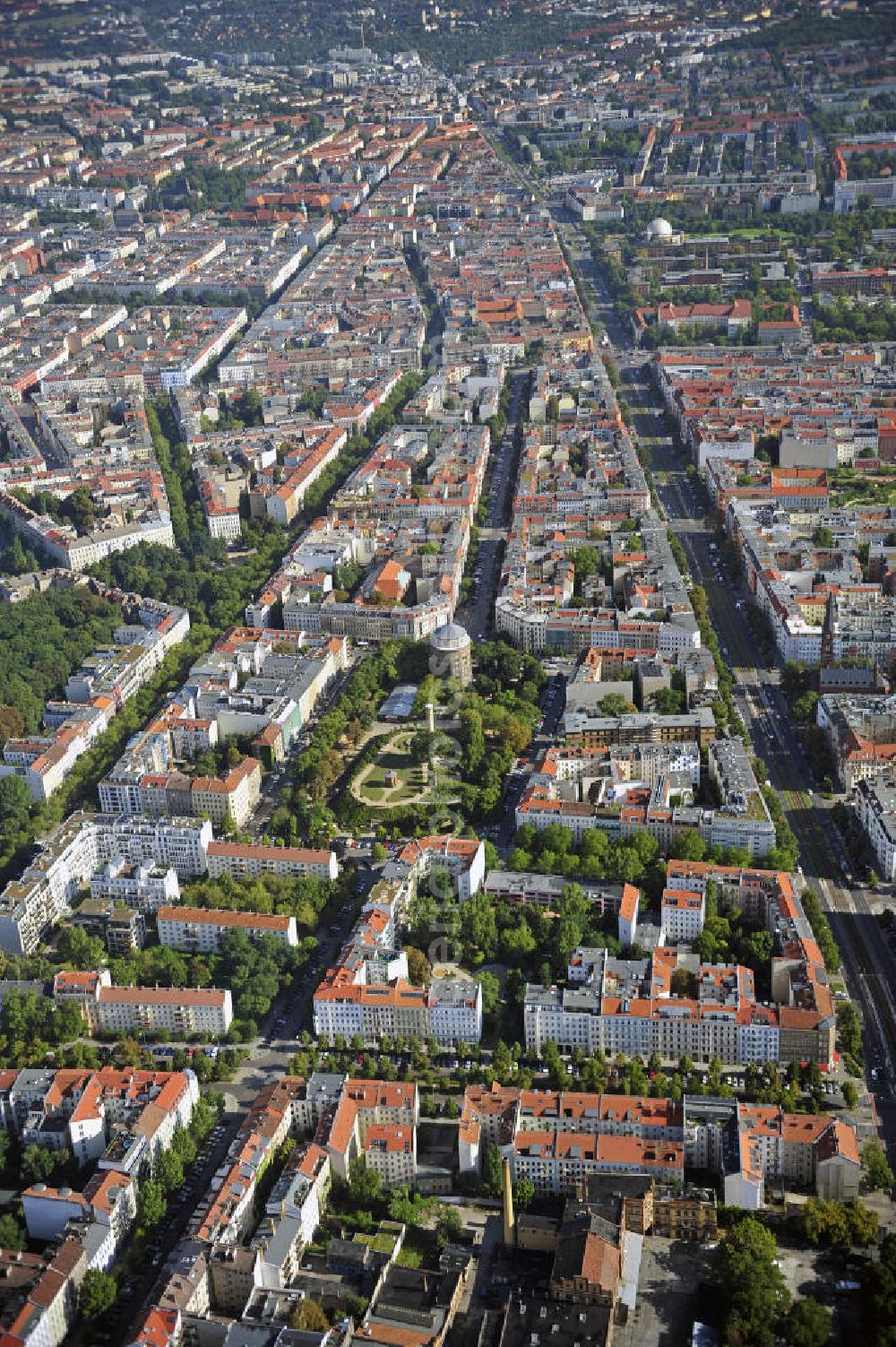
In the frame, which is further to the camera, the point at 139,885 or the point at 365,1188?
the point at 139,885

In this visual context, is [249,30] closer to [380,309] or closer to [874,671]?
[380,309]

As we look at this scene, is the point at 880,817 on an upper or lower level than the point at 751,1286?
lower

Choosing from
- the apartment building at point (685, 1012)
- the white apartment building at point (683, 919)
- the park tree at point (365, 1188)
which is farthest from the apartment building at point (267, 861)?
the park tree at point (365, 1188)

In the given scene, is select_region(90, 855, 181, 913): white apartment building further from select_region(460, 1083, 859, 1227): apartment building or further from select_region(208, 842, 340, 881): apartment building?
select_region(460, 1083, 859, 1227): apartment building

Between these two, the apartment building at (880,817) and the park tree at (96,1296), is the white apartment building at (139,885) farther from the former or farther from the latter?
the apartment building at (880,817)

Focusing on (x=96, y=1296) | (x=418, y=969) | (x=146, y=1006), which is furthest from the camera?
(x=418, y=969)

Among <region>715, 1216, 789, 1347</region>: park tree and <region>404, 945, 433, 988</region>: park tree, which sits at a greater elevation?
<region>715, 1216, 789, 1347</region>: park tree

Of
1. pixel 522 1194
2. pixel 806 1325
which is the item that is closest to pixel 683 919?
pixel 522 1194

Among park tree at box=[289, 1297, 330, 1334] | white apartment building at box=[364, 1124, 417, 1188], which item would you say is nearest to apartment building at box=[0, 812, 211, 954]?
white apartment building at box=[364, 1124, 417, 1188]

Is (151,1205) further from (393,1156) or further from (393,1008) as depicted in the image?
(393,1008)

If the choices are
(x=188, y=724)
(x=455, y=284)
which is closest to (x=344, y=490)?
(x=188, y=724)

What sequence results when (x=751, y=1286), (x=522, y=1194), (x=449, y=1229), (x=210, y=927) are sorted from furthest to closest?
(x=210, y=927)
(x=522, y=1194)
(x=449, y=1229)
(x=751, y=1286)
